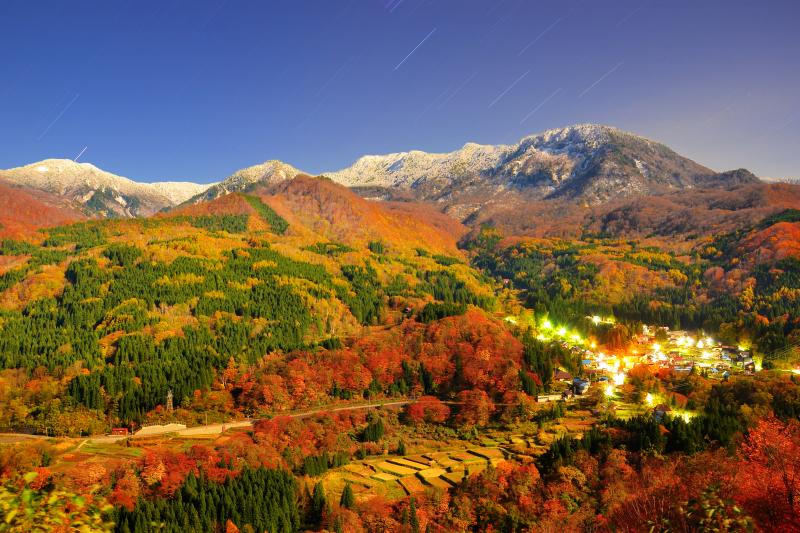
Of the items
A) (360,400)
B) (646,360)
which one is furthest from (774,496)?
(646,360)

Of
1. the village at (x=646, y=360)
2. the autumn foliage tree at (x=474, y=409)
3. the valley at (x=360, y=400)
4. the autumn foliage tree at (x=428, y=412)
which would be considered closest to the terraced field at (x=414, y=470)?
the valley at (x=360, y=400)

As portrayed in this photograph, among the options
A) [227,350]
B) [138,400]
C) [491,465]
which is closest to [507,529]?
[491,465]

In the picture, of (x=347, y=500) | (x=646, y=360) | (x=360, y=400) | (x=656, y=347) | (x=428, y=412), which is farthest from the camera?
(x=656, y=347)

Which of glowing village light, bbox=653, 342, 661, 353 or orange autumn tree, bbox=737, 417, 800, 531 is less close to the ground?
orange autumn tree, bbox=737, 417, 800, 531

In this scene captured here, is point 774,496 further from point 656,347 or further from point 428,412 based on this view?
point 656,347

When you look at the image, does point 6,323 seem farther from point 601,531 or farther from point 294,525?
point 601,531

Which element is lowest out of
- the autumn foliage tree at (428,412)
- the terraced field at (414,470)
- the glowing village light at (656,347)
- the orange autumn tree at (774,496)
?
the terraced field at (414,470)

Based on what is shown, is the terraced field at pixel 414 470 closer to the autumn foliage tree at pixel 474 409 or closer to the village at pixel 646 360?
the autumn foliage tree at pixel 474 409

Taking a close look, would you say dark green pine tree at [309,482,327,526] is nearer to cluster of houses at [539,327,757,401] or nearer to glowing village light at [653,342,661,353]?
cluster of houses at [539,327,757,401]

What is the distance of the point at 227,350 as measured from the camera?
3999 inches

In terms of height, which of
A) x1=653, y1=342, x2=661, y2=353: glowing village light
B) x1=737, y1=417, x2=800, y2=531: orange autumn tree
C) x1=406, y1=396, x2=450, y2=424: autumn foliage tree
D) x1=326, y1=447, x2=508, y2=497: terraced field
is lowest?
x1=326, y1=447, x2=508, y2=497: terraced field

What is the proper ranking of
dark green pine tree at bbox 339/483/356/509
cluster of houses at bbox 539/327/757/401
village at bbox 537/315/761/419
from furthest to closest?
1. cluster of houses at bbox 539/327/757/401
2. village at bbox 537/315/761/419
3. dark green pine tree at bbox 339/483/356/509

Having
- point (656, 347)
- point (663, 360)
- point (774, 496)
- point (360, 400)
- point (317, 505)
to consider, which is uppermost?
point (774, 496)

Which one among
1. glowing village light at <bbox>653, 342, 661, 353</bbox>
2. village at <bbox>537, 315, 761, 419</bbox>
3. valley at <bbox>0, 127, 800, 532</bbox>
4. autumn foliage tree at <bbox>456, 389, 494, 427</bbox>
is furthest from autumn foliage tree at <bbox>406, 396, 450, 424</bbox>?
glowing village light at <bbox>653, 342, 661, 353</bbox>
